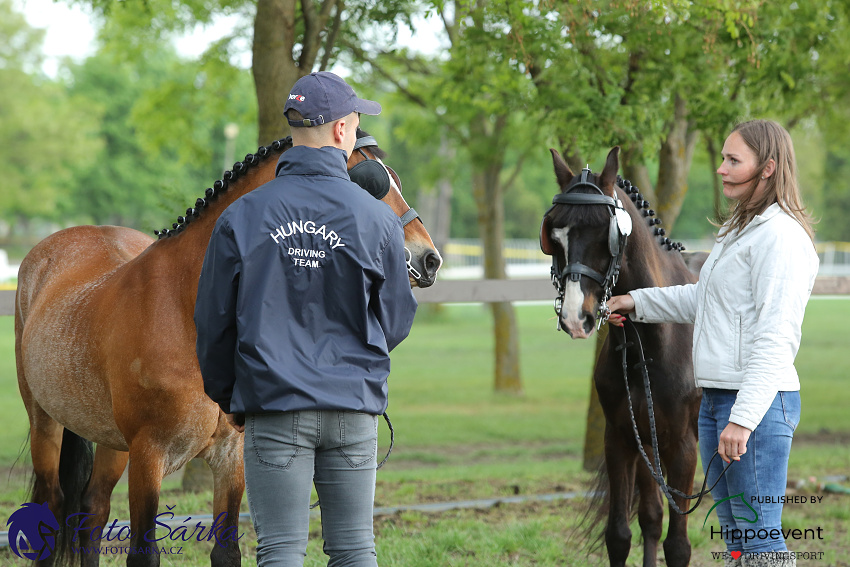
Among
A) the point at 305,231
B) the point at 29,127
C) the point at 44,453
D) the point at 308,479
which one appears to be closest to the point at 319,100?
the point at 305,231

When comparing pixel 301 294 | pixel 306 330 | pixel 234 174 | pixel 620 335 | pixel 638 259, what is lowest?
pixel 620 335

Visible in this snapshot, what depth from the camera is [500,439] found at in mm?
9117

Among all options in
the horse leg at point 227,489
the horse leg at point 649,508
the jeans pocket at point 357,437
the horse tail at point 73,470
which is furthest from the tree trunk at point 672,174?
the jeans pocket at point 357,437

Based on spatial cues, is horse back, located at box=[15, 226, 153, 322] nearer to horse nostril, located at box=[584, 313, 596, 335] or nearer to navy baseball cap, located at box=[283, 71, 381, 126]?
navy baseball cap, located at box=[283, 71, 381, 126]

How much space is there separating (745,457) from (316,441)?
1.57 meters

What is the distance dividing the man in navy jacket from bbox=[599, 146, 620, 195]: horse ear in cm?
149

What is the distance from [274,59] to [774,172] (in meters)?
3.93

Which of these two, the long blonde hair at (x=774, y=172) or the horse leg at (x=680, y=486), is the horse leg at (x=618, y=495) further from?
the long blonde hair at (x=774, y=172)

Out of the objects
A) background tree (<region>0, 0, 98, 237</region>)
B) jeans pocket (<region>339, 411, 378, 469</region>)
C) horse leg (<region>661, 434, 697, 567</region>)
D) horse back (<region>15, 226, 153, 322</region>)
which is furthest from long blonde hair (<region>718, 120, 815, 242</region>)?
background tree (<region>0, 0, 98, 237</region>)

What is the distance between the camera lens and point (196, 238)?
3428mm

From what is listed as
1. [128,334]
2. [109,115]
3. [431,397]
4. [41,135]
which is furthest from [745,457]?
[109,115]

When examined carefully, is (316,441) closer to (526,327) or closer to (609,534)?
(609,534)

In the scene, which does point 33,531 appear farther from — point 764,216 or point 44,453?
point 764,216

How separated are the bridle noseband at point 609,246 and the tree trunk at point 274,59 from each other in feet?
9.75
